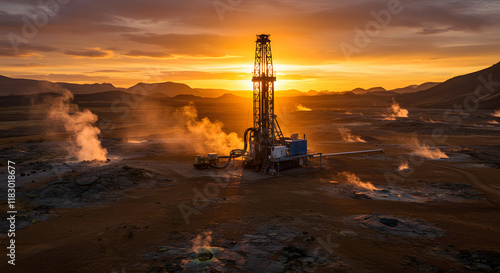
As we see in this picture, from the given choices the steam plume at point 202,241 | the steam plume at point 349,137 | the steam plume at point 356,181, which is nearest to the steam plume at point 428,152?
the steam plume at point 349,137

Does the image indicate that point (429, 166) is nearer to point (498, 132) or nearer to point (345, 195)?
point (345, 195)

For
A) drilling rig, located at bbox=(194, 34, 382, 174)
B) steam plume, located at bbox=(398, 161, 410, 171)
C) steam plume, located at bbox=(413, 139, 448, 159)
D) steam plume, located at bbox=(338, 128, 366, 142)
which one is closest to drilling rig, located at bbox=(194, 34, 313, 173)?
drilling rig, located at bbox=(194, 34, 382, 174)

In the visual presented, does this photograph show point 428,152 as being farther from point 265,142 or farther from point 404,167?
point 265,142

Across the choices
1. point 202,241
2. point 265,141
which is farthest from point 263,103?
point 202,241

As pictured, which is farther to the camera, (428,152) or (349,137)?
(349,137)

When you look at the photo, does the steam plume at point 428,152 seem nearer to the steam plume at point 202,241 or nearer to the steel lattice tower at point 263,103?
the steel lattice tower at point 263,103

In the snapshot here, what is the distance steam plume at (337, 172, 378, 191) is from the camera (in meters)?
31.2

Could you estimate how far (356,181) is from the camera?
33656mm

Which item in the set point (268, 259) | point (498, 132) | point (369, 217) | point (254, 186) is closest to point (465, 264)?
→ point (369, 217)

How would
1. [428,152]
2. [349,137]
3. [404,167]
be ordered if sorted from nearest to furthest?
[404,167] < [428,152] < [349,137]

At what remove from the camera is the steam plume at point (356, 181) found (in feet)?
102

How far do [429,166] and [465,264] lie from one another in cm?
2721

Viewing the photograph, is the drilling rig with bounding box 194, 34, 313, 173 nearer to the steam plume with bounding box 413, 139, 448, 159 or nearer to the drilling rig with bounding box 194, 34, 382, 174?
the drilling rig with bounding box 194, 34, 382, 174

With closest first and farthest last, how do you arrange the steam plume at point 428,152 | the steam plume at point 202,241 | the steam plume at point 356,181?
the steam plume at point 202,241, the steam plume at point 356,181, the steam plume at point 428,152
